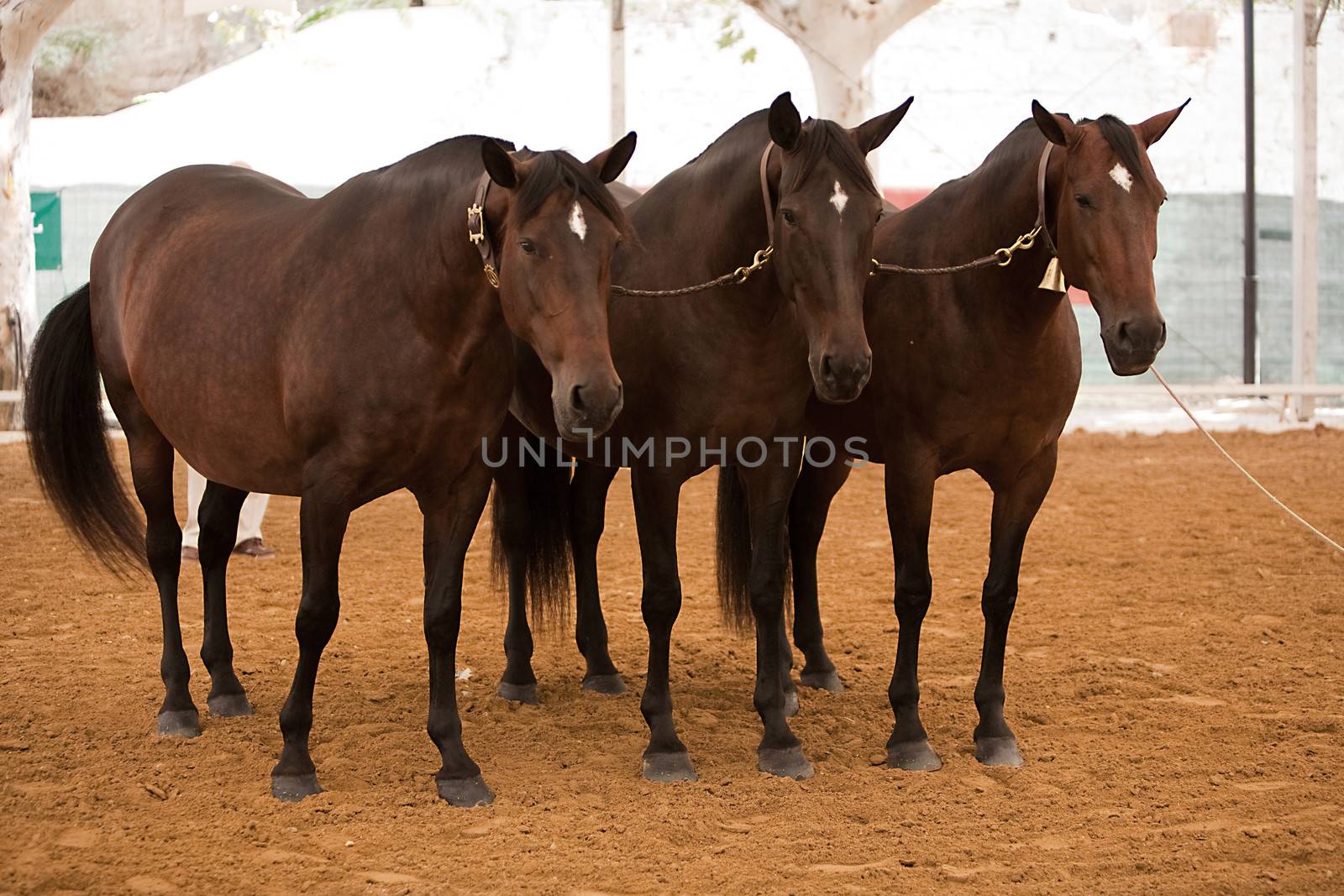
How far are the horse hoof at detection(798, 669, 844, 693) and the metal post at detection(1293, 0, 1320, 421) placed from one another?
8.52 m

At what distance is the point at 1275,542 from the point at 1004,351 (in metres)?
3.89

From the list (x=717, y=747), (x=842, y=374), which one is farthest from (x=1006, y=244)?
(x=717, y=747)

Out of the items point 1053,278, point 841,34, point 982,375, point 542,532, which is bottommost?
point 542,532

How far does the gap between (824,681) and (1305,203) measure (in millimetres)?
8916

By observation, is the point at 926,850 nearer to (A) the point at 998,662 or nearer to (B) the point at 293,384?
(A) the point at 998,662

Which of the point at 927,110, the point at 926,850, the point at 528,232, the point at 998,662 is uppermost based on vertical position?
the point at 927,110

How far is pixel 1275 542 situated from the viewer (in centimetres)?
681

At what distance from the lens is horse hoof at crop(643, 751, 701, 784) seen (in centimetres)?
371

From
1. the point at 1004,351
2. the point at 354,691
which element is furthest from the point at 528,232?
the point at 354,691

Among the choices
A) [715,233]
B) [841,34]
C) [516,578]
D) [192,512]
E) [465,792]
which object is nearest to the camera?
[465,792]

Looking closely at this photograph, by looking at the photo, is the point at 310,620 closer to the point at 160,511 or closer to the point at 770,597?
the point at 160,511

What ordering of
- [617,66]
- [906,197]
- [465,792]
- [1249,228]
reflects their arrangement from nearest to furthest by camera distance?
[465,792] → [617,66] → [1249,228] → [906,197]

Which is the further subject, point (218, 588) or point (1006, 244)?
point (218, 588)

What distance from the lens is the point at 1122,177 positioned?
133 inches
